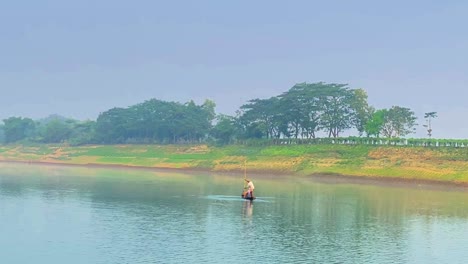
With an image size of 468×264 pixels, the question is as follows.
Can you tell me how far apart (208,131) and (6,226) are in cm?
14177

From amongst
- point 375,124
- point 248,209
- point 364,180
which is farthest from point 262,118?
point 248,209

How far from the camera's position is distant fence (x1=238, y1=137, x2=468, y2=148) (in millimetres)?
126688

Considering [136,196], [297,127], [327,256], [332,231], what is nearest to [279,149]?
[297,127]

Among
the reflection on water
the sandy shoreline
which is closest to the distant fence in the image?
the sandy shoreline

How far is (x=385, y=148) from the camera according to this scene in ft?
442

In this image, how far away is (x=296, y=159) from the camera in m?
142

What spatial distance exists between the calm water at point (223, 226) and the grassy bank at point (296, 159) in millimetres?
28901

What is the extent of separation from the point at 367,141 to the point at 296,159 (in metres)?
15.7

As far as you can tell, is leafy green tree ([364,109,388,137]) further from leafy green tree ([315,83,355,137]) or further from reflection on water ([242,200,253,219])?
reflection on water ([242,200,253,219])

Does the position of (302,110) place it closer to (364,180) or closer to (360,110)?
(360,110)

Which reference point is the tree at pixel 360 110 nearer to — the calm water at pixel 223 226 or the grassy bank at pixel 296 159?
the grassy bank at pixel 296 159

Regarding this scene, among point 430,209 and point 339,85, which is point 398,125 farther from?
point 430,209

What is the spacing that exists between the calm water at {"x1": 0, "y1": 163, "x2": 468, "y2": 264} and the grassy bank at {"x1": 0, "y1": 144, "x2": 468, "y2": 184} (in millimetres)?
28901

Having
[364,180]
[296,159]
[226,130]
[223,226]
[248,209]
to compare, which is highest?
[226,130]
